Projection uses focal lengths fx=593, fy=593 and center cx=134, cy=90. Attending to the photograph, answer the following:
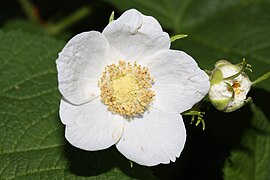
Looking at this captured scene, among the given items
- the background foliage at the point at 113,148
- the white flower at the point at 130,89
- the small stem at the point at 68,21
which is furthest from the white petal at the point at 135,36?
the small stem at the point at 68,21

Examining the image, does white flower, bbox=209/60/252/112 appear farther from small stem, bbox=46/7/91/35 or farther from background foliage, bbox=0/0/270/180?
small stem, bbox=46/7/91/35

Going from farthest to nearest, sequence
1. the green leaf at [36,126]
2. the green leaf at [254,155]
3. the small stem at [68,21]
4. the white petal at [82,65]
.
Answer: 1. the small stem at [68,21]
2. the green leaf at [254,155]
3. the green leaf at [36,126]
4. the white petal at [82,65]

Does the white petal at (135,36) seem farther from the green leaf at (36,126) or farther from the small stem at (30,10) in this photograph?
the small stem at (30,10)

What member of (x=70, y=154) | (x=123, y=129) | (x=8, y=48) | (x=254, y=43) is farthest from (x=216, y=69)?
(x=8, y=48)

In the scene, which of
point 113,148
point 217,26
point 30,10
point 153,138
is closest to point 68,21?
point 30,10

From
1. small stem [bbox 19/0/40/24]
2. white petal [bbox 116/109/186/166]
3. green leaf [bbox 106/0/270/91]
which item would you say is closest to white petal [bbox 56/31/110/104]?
white petal [bbox 116/109/186/166]

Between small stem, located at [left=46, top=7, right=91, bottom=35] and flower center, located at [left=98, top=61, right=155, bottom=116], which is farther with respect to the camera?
small stem, located at [left=46, top=7, right=91, bottom=35]

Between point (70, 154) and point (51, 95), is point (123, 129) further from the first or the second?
point (51, 95)
